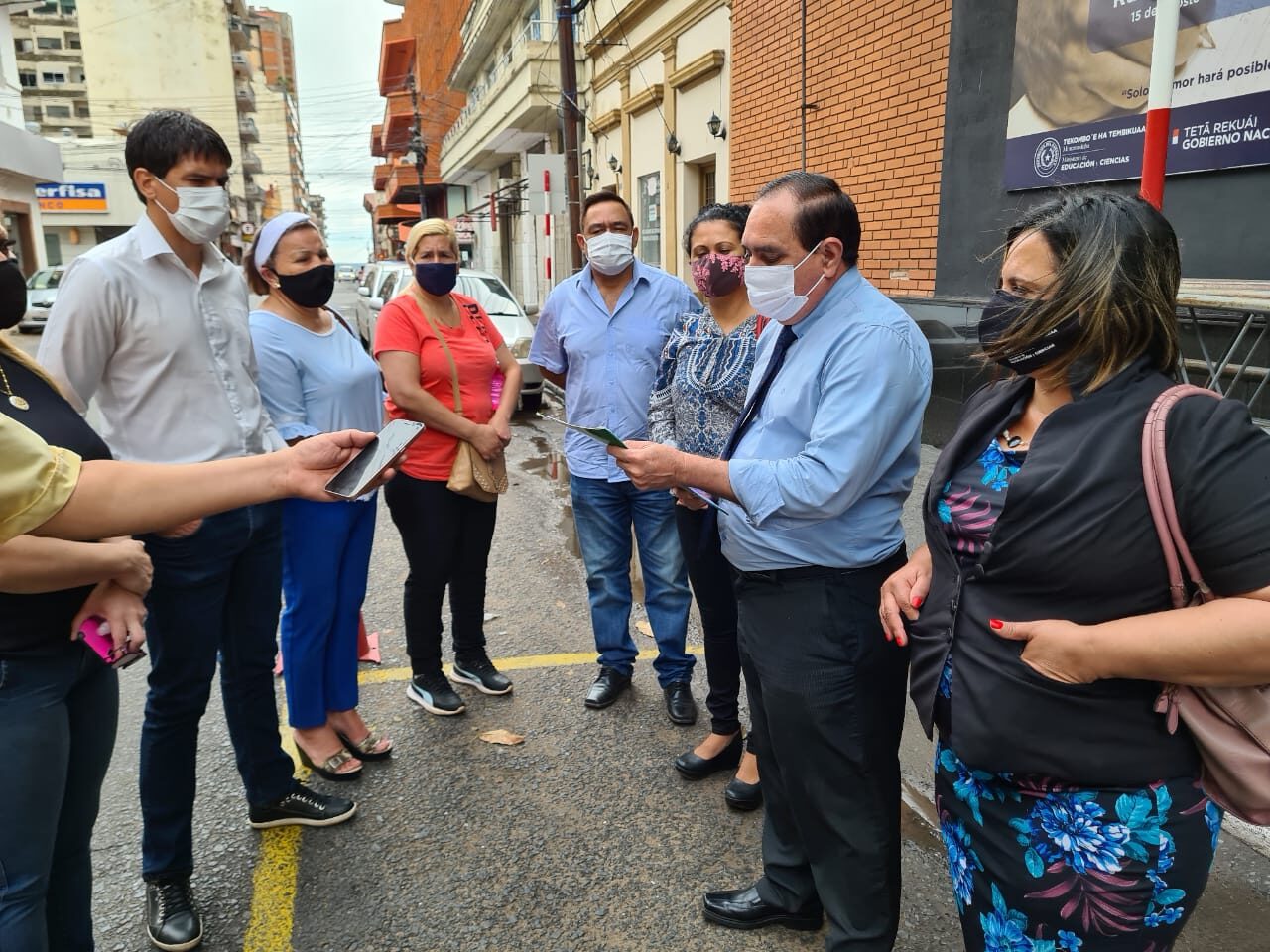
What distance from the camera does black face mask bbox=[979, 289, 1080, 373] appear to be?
1440mm

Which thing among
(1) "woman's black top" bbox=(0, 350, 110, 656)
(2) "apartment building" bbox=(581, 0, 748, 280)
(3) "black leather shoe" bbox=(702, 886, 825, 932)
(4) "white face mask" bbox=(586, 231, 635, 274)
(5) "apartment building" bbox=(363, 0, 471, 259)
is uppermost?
(5) "apartment building" bbox=(363, 0, 471, 259)

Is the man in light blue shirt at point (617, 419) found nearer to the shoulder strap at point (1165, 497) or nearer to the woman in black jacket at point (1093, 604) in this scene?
the woman in black jacket at point (1093, 604)

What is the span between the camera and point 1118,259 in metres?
1.41

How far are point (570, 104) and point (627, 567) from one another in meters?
10.4

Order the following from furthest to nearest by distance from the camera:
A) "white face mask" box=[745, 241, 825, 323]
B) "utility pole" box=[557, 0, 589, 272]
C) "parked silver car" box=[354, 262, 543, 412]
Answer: "utility pole" box=[557, 0, 589, 272] → "parked silver car" box=[354, 262, 543, 412] → "white face mask" box=[745, 241, 825, 323]

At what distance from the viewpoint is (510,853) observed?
279 cm

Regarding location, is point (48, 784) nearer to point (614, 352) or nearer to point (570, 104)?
point (614, 352)

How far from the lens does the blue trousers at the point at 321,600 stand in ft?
10.0

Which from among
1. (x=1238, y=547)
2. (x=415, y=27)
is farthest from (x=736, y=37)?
(x=415, y=27)

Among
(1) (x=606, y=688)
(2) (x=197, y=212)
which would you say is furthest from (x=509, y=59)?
(2) (x=197, y=212)

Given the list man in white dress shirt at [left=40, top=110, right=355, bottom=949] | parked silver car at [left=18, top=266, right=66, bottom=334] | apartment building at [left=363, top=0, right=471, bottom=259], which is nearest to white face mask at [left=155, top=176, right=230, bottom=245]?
man in white dress shirt at [left=40, top=110, right=355, bottom=949]

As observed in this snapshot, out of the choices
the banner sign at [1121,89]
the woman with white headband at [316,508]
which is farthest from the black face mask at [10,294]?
the banner sign at [1121,89]

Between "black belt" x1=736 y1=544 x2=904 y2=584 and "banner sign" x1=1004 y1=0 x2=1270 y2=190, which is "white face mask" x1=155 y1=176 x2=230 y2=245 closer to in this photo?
"black belt" x1=736 y1=544 x2=904 y2=584

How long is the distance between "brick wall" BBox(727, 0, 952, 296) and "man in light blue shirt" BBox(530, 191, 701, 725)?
3.93 m
